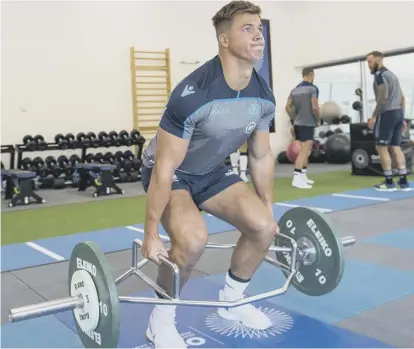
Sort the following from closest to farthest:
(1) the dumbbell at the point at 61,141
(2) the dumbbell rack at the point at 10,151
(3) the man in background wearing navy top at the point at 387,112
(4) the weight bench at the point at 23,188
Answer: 1. (3) the man in background wearing navy top at the point at 387,112
2. (4) the weight bench at the point at 23,188
3. (2) the dumbbell rack at the point at 10,151
4. (1) the dumbbell at the point at 61,141

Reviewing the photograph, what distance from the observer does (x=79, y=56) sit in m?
7.12

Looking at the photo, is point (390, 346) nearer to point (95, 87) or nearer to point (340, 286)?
point (340, 286)

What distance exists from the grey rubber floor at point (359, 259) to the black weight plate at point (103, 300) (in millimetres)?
708

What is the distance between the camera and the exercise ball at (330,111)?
8.64 metres

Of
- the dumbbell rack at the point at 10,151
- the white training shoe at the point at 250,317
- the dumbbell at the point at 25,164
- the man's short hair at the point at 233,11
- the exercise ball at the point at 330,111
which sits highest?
the man's short hair at the point at 233,11

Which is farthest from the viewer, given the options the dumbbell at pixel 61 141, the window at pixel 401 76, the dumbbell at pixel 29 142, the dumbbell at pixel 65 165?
the window at pixel 401 76

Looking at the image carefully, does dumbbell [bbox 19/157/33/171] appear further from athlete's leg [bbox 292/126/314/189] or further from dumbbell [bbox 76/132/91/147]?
athlete's leg [bbox 292/126/314/189]

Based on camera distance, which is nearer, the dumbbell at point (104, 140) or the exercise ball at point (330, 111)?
the dumbbell at point (104, 140)

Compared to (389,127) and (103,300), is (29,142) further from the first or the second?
(103,300)

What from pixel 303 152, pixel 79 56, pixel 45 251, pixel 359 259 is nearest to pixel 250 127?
pixel 359 259

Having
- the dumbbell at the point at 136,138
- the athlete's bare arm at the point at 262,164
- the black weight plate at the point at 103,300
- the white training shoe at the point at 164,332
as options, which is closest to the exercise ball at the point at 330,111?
the dumbbell at the point at 136,138

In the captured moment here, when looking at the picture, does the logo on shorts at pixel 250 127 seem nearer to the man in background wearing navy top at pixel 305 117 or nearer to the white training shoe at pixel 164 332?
the white training shoe at pixel 164 332

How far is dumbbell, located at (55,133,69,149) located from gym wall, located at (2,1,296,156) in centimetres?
44

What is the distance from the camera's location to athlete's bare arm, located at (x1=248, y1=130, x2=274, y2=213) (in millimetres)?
1856
